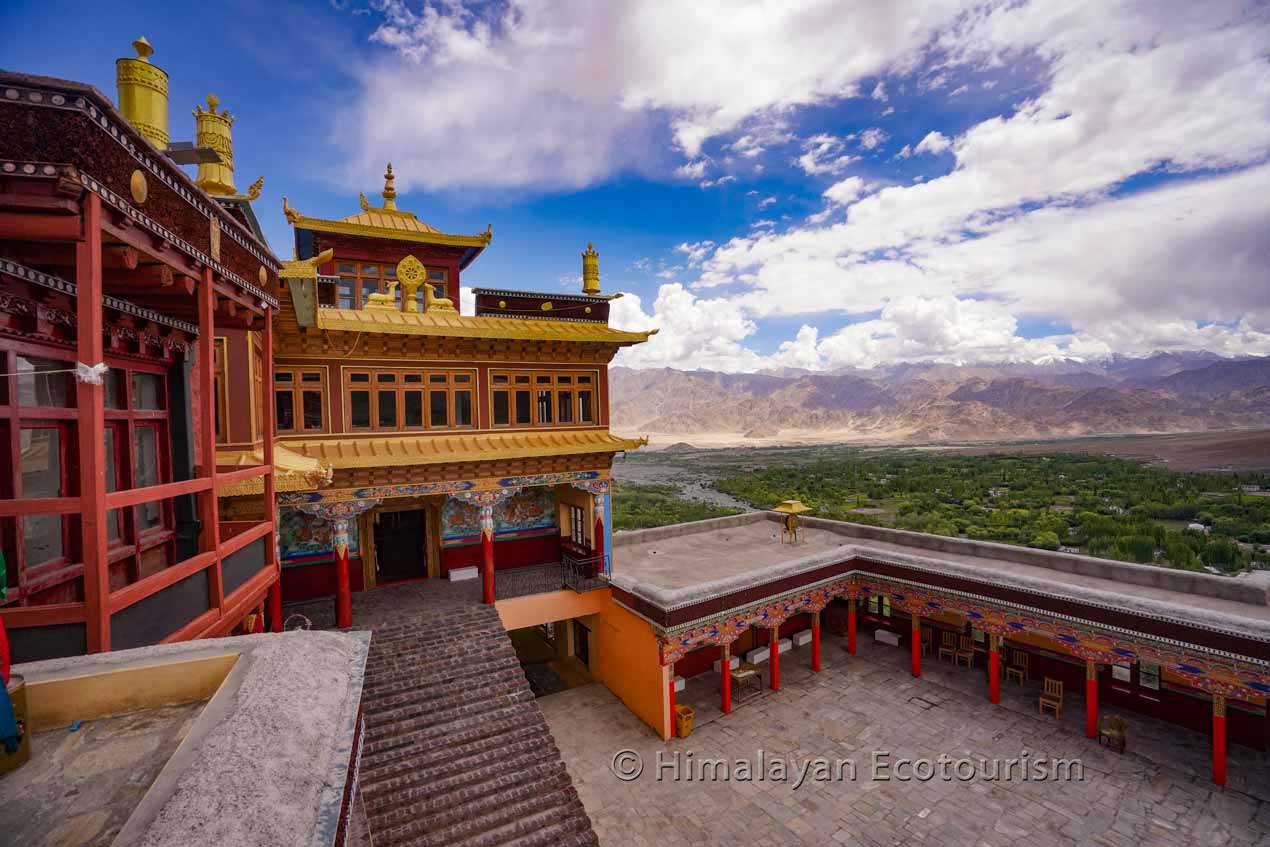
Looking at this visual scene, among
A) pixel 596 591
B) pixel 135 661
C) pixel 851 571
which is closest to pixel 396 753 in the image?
pixel 596 591

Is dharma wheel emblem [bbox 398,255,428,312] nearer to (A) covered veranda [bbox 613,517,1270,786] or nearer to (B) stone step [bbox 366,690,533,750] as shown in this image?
(A) covered veranda [bbox 613,517,1270,786]

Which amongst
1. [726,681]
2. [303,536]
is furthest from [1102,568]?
[303,536]

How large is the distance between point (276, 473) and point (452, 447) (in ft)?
15.2

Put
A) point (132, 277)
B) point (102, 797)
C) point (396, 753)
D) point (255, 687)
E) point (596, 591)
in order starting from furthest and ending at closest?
point (596, 591)
point (396, 753)
point (132, 277)
point (255, 687)
point (102, 797)

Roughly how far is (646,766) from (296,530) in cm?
996

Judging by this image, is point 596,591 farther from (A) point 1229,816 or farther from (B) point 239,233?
(A) point 1229,816

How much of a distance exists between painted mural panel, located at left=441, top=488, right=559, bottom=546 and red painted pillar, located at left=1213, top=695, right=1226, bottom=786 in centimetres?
1517

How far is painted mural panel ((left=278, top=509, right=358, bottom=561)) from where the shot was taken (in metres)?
13.9

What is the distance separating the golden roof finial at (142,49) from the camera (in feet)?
22.3

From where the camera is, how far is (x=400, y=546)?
1545 cm

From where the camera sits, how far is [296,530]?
549 inches

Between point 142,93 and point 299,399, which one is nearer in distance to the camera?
point 142,93

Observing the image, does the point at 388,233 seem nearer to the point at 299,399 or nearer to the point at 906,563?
the point at 299,399

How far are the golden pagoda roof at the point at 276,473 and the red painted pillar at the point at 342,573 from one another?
7.62 feet
